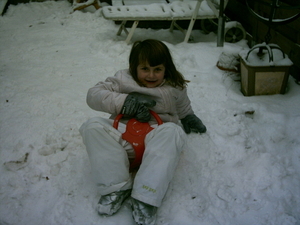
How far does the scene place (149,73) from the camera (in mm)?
1866

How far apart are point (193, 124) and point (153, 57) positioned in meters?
0.73

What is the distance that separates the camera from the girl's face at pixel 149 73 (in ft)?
6.11

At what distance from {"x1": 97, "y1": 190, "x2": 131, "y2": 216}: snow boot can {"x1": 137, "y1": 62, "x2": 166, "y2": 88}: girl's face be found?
76cm

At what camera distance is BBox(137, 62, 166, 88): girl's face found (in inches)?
73.3

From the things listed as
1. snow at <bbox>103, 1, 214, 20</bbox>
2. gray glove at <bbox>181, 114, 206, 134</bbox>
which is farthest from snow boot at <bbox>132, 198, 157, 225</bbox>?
snow at <bbox>103, 1, 214, 20</bbox>

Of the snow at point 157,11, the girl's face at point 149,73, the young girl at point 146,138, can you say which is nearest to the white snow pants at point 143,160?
the young girl at point 146,138

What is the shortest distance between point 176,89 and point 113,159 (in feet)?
2.40

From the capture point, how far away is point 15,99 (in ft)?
9.00

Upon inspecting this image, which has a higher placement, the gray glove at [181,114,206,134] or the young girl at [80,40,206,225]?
the young girl at [80,40,206,225]

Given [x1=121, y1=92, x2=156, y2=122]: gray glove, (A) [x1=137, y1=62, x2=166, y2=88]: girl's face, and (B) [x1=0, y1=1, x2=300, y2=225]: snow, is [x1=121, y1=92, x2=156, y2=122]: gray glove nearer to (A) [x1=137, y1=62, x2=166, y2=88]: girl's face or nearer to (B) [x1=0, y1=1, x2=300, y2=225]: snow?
(A) [x1=137, y1=62, x2=166, y2=88]: girl's face

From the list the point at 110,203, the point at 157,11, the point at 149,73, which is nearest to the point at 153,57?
the point at 149,73

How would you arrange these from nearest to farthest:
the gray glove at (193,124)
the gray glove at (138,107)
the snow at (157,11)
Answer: the gray glove at (138,107)
the gray glove at (193,124)
the snow at (157,11)

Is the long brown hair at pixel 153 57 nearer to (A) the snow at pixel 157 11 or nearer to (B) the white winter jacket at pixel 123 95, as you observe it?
(B) the white winter jacket at pixel 123 95

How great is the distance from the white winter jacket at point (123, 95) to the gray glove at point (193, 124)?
9.0 inches
